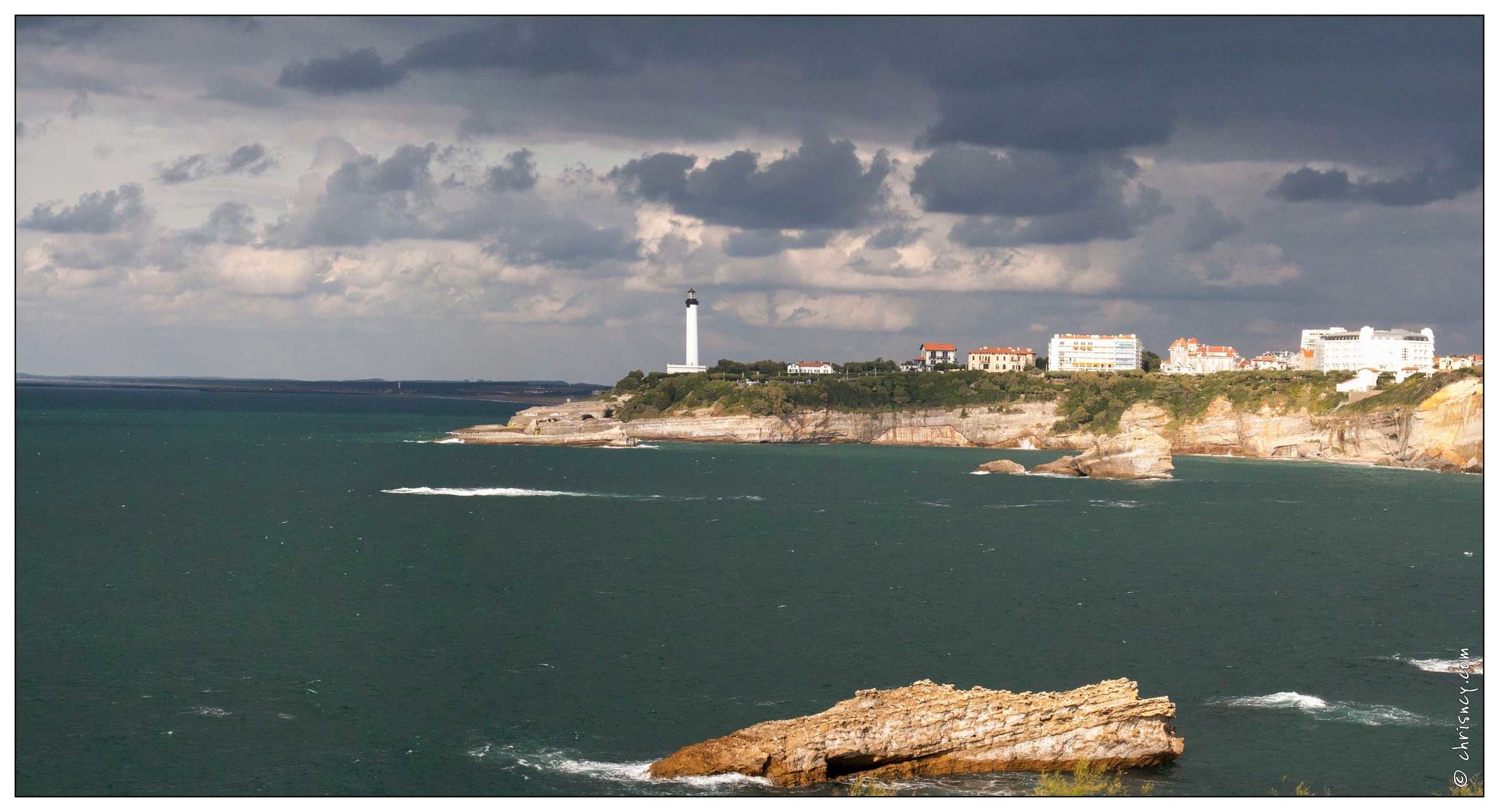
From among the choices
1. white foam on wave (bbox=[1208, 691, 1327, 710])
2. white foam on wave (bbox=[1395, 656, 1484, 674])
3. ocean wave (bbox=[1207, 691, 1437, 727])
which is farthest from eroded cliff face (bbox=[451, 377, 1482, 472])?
ocean wave (bbox=[1207, 691, 1437, 727])

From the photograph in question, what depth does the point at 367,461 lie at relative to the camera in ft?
431

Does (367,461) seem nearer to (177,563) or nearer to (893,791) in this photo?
(177,563)

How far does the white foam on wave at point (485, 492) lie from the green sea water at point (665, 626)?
1.19 metres

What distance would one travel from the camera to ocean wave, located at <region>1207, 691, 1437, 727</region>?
34156 millimetres

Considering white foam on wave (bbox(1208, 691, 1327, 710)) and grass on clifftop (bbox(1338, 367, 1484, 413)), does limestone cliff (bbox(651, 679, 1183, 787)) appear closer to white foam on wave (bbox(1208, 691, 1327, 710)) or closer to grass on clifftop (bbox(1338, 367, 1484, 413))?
white foam on wave (bbox(1208, 691, 1327, 710))

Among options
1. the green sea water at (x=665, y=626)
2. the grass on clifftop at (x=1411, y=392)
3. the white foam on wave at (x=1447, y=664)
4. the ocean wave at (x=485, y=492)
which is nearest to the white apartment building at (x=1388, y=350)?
the grass on clifftop at (x=1411, y=392)

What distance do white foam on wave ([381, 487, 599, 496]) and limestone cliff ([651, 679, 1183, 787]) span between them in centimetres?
6853

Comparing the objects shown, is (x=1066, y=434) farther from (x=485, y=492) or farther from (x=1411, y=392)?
(x=485, y=492)

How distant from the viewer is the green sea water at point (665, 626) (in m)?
31.3

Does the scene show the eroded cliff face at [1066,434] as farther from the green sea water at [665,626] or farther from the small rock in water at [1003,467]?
the green sea water at [665,626]

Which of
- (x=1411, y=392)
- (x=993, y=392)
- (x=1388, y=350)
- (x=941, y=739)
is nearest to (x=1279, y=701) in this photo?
(x=941, y=739)

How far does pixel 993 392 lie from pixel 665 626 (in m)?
127

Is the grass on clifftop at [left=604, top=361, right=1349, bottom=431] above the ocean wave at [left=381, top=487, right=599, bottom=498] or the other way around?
above

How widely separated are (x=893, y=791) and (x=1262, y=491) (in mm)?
85872
